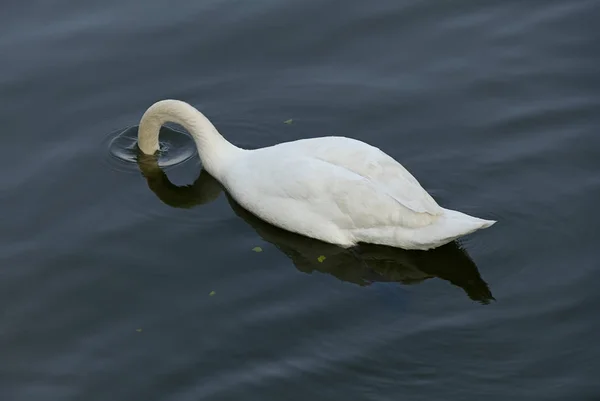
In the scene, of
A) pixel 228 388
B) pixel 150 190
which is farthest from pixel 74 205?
pixel 228 388

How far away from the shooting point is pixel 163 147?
49.2 feet

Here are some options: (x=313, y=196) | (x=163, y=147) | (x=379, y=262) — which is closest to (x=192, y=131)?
(x=163, y=147)

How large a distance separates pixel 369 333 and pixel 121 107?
5.75 meters

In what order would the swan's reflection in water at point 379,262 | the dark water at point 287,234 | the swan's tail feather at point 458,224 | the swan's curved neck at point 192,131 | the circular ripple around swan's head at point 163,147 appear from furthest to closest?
the circular ripple around swan's head at point 163,147, the swan's curved neck at point 192,131, the swan's reflection in water at point 379,262, the swan's tail feather at point 458,224, the dark water at point 287,234

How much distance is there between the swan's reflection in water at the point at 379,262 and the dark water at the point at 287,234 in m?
0.03

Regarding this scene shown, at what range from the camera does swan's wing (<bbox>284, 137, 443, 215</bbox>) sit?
1230 centimetres

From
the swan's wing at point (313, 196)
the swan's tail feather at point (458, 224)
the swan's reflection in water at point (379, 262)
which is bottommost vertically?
the swan's reflection in water at point (379, 262)

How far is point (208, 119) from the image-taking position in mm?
14812

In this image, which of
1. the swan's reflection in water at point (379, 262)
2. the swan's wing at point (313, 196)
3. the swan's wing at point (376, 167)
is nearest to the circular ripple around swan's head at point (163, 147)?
the swan's wing at point (313, 196)

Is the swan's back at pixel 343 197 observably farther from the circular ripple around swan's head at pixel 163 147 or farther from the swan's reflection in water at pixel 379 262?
the circular ripple around swan's head at pixel 163 147

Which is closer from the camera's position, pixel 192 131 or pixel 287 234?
pixel 287 234

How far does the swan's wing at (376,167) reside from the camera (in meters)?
12.3

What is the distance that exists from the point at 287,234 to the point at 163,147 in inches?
107

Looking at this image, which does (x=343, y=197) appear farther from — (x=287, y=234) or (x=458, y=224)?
(x=458, y=224)
